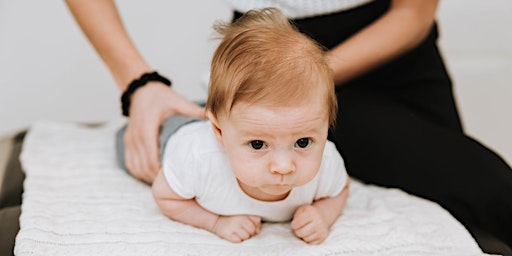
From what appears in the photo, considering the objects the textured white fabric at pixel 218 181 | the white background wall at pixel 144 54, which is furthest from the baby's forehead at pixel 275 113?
the white background wall at pixel 144 54

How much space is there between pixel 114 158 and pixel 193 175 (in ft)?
1.03

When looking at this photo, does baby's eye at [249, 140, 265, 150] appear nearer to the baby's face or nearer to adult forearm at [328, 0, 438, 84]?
the baby's face

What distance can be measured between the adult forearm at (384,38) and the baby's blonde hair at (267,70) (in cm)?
33

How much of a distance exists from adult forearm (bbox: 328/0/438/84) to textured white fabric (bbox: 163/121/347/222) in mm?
226

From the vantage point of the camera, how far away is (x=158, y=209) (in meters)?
1.01

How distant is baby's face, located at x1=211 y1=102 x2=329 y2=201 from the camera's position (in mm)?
792

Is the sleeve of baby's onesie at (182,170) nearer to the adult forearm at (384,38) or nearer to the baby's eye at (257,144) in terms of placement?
the baby's eye at (257,144)

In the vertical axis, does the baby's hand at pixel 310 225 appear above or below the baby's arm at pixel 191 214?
below

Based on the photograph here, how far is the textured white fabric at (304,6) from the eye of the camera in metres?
1.18

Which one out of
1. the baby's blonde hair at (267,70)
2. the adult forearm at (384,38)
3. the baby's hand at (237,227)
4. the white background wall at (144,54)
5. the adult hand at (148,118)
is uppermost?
the baby's blonde hair at (267,70)

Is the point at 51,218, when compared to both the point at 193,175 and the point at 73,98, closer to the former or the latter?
the point at 193,175

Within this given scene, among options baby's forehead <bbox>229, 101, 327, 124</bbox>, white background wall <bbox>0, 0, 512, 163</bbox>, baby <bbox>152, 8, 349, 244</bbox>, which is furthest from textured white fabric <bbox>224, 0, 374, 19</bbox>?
white background wall <bbox>0, 0, 512, 163</bbox>

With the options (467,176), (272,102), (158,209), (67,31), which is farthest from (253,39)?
(67,31)

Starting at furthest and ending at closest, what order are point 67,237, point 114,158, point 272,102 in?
A: point 114,158
point 67,237
point 272,102
